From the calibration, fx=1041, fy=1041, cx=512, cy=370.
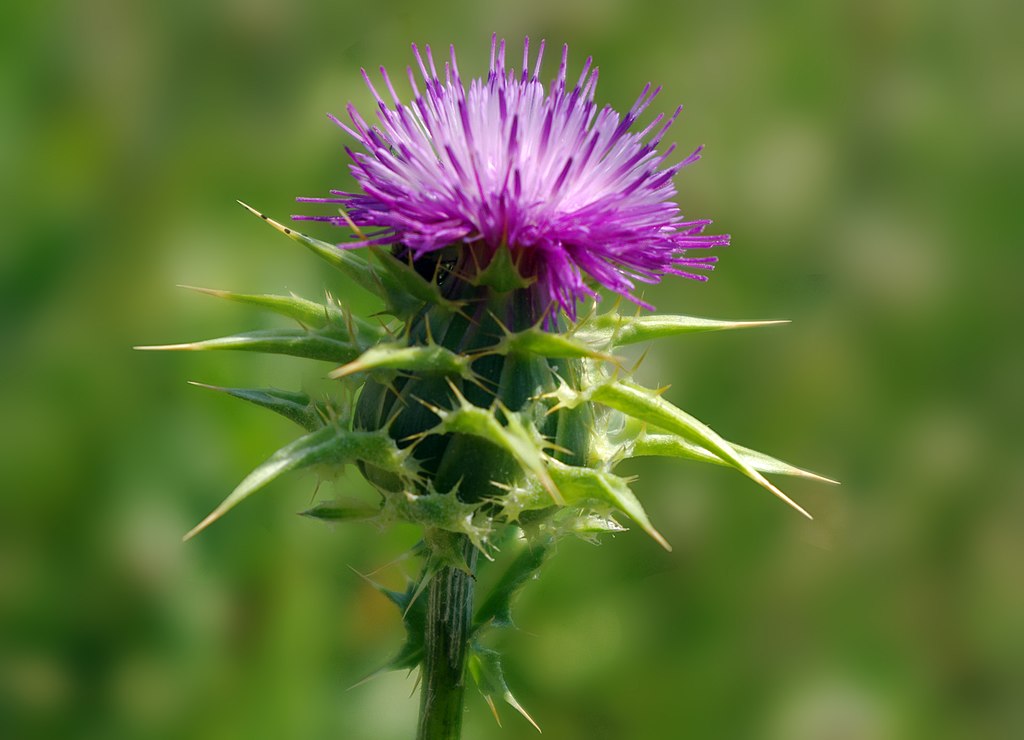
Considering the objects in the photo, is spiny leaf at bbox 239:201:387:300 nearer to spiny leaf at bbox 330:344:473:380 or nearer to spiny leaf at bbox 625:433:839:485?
spiny leaf at bbox 330:344:473:380

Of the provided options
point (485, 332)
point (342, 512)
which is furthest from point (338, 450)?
point (485, 332)

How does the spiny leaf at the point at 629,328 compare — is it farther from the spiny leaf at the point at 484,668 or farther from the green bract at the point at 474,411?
the spiny leaf at the point at 484,668

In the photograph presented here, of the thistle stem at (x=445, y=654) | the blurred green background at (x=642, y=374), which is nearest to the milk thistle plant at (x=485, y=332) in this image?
the thistle stem at (x=445, y=654)

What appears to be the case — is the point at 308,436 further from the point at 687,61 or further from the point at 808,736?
the point at 687,61

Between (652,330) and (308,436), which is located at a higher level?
(652,330)

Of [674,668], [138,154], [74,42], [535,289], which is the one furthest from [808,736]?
[74,42]
